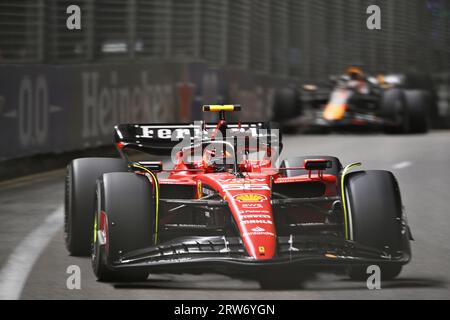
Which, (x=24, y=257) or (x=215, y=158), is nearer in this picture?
(x=215, y=158)

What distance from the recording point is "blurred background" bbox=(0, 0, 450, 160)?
61.6 feet

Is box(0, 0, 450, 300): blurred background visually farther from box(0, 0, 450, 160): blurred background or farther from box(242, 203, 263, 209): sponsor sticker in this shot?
box(242, 203, 263, 209): sponsor sticker

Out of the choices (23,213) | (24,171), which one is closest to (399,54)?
(24,171)

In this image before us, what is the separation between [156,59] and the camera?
2698 centimetres

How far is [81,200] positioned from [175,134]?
4.06 feet

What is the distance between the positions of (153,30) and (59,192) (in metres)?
12.5

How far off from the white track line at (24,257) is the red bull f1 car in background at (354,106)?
1701cm

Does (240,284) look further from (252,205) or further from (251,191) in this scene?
(251,191)

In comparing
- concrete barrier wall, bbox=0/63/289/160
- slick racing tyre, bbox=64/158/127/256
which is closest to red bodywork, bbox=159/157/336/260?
slick racing tyre, bbox=64/158/127/256

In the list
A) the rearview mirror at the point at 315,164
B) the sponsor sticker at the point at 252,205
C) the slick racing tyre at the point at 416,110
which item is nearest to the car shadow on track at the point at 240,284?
the sponsor sticker at the point at 252,205


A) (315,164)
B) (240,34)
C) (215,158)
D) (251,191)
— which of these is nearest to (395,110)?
(240,34)

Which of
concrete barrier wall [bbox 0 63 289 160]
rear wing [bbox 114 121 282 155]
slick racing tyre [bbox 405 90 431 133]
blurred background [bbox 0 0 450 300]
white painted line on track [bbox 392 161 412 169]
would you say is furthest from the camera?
slick racing tyre [bbox 405 90 431 133]

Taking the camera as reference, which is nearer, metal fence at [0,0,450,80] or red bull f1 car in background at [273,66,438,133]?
metal fence at [0,0,450,80]

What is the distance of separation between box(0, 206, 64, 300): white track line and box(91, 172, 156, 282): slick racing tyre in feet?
1.81
